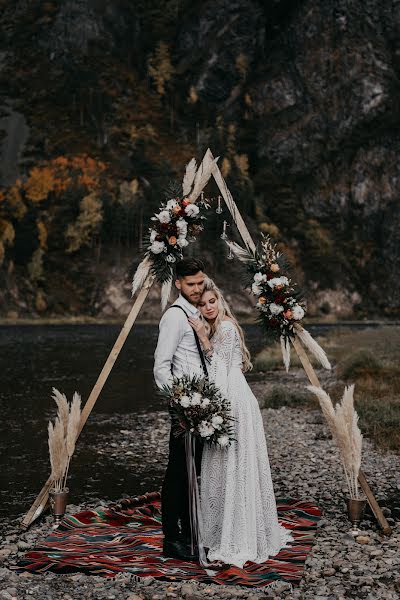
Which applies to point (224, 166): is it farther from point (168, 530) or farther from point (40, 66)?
point (168, 530)

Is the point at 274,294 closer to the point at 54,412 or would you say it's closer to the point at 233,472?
the point at 233,472

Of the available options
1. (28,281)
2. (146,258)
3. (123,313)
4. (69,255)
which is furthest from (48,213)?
(146,258)

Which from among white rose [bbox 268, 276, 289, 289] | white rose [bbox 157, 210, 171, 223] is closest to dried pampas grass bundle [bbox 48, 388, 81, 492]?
white rose [bbox 157, 210, 171, 223]

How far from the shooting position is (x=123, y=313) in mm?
95375

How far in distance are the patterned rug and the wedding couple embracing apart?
0.75 ft

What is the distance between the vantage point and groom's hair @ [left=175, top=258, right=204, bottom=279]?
22.9 ft

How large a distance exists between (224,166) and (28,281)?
4082cm

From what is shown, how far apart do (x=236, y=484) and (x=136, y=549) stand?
1.41m

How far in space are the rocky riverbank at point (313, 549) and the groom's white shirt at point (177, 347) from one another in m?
2.03

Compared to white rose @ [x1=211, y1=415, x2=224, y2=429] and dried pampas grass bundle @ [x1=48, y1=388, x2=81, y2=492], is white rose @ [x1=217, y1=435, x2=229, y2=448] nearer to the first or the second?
white rose @ [x1=211, y1=415, x2=224, y2=429]

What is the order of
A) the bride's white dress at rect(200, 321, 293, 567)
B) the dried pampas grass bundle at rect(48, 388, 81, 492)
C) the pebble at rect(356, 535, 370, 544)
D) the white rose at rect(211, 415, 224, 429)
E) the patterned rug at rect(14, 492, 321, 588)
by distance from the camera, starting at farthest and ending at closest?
the dried pampas grass bundle at rect(48, 388, 81, 492) < the pebble at rect(356, 535, 370, 544) < the bride's white dress at rect(200, 321, 293, 567) < the white rose at rect(211, 415, 224, 429) < the patterned rug at rect(14, 492, 321, 588)

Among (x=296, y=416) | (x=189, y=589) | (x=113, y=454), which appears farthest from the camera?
(x=296, y=416)

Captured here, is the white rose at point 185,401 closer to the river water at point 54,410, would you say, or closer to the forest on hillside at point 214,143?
the river water at point 54,410

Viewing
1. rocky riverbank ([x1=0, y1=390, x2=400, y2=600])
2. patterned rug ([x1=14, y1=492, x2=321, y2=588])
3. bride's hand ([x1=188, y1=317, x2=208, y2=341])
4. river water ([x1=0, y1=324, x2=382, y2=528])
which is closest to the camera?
rocky riverbank ([x1=0, y1=390, x2=400, y2=600])
